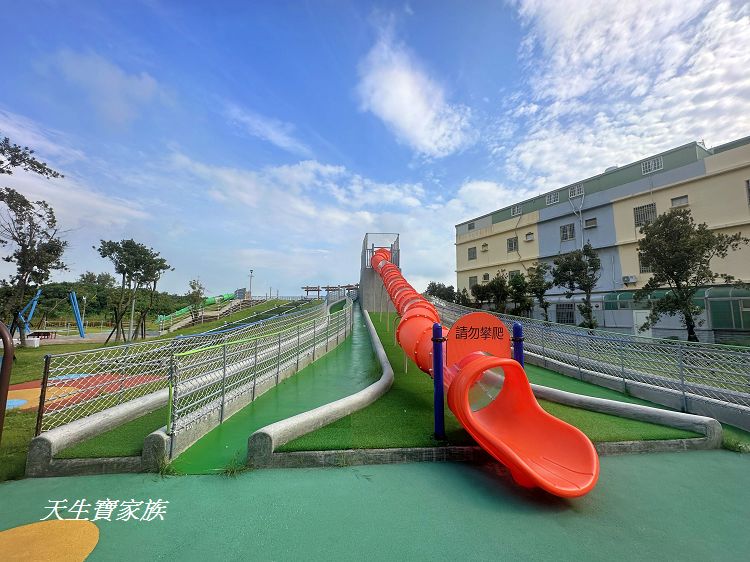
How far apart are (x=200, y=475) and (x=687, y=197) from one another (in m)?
25.4

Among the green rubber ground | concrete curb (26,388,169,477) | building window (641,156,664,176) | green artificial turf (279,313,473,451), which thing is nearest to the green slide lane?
the green rubber ground

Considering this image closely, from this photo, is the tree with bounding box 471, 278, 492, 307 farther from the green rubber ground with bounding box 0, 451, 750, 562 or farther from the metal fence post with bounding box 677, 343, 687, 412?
the green rubber ground with bounding box 0, 451, 750, 562

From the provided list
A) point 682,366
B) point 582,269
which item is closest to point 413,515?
point 682,366

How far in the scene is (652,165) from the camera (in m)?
21.6

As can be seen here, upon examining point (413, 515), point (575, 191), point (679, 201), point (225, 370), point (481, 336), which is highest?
point (575, 191)

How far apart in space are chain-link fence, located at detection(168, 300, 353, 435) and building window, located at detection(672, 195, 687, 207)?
71.3 ft

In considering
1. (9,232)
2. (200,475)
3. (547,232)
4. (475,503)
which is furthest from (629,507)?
(547,232)

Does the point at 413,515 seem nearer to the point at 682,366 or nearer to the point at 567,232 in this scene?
the point at 682,366

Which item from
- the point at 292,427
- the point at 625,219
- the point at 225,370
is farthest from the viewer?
the point at 625,219

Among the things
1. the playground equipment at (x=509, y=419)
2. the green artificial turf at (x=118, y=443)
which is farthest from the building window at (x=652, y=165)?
the green artificial turf at (x=118, y=443)

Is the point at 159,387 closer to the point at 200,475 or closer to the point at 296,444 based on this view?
the point at 200,475

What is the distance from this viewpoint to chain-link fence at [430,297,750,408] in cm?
570

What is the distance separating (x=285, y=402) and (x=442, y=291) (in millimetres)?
34970

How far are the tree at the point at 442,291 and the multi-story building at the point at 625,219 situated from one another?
19.2 ft
